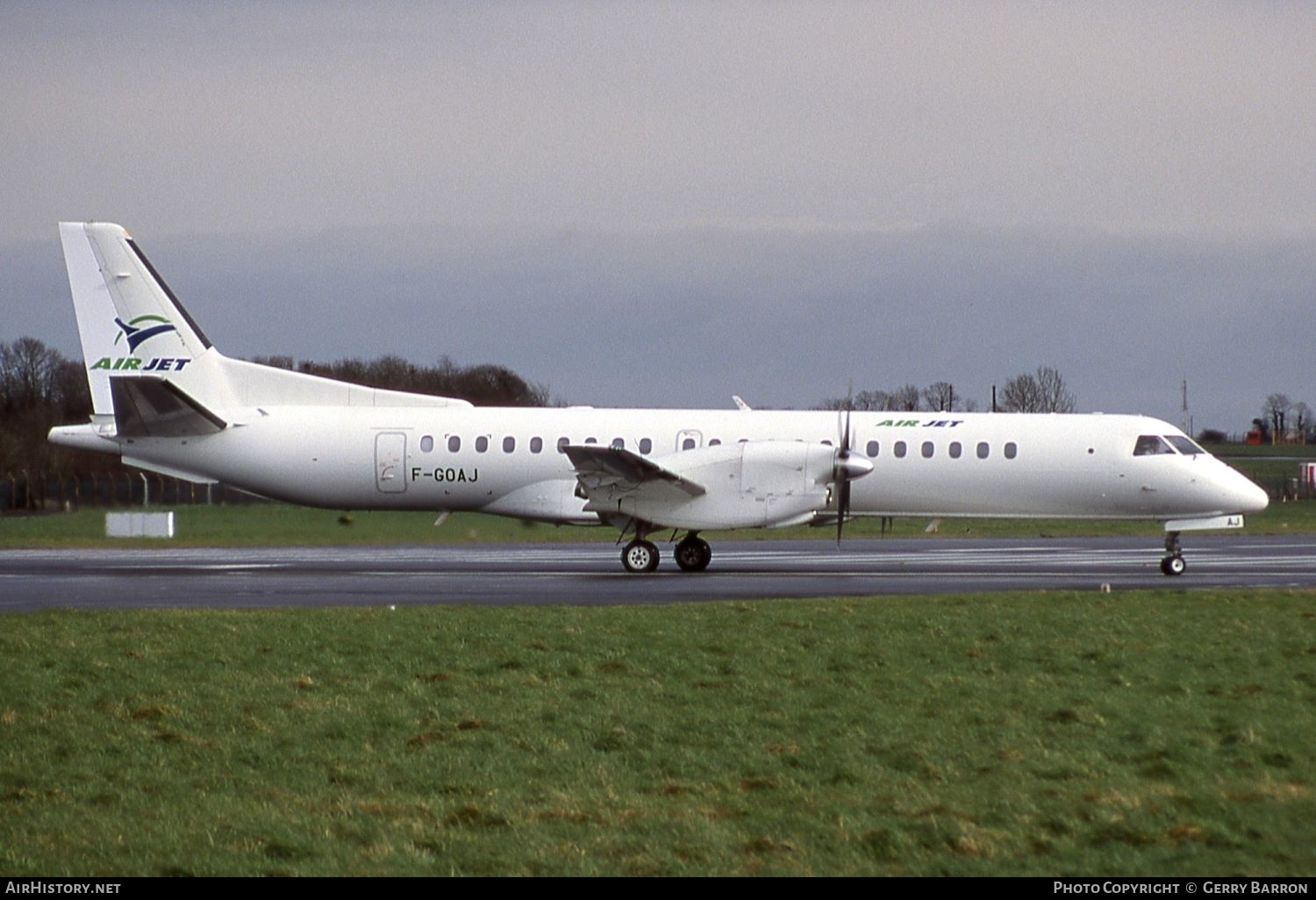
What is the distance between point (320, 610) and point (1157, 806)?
12.7m

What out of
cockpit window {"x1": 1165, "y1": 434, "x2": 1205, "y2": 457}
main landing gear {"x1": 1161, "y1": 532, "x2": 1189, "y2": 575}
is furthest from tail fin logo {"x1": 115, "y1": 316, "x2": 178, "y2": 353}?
cockpit window {"x1": 1165, "y1": 434, "x2": 1205, "y2": 457}

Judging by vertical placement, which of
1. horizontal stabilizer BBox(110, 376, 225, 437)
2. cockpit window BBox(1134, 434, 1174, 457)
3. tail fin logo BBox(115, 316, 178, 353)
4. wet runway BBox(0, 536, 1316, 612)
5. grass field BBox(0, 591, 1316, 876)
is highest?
tail fin logo BBox(115, 316, 178, 353)

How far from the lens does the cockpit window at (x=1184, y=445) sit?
28.7 meters

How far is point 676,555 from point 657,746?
17466 mm

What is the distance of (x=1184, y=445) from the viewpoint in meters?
28.9

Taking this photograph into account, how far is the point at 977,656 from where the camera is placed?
1456 centimetres

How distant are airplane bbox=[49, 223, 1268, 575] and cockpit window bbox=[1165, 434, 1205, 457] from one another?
38mm

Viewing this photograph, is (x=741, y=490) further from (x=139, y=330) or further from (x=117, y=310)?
(x=117, y=310)

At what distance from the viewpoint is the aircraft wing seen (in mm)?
26172

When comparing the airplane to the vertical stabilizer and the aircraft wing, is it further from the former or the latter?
the aircraft wing

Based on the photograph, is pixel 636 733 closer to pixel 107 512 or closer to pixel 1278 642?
pixel 1278 642

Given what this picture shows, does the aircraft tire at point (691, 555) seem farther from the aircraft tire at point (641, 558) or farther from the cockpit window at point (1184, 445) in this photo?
the cockpit window at point (1184, 445)

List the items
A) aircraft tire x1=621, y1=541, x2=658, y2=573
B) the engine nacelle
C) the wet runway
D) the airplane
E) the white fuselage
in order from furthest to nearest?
1. the white fuselage
2. the airplane
3. aircraft tire x1=621, y1=541, x2=658, y2=573
4. the engine nacelle
5. the wet runway
